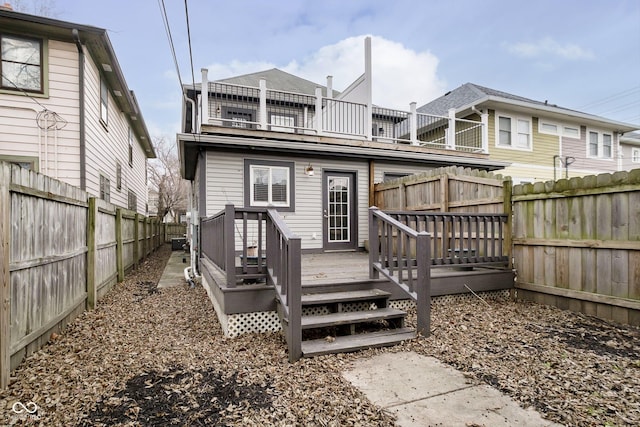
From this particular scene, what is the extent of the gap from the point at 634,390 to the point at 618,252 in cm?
201

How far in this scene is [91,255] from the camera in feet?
15.2

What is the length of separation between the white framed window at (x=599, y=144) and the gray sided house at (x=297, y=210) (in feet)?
23.3

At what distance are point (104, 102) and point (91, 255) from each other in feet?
19.8

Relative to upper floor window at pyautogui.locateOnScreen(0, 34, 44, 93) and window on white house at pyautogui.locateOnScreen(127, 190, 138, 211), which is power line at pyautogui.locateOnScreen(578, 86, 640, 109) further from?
upper floor window at pyautogui.locateOnScreen(0, 34, 44, 93)

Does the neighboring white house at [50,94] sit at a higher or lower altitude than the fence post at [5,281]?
higher

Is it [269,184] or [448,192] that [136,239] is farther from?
[448,192]

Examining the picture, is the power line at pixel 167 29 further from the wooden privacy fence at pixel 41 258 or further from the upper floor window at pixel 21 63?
the upper floor window at pixel 21 63

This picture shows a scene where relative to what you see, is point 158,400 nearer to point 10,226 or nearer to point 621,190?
point 10,226

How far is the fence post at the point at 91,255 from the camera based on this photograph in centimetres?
462

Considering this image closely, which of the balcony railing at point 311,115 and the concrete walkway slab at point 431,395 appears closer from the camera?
the concrete walkway slab at point 431,395

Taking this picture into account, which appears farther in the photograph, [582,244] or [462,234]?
[462,234]

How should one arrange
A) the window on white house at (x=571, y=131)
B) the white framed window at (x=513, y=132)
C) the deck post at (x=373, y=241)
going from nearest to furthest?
the deck post at (x=373, y=241) < the white framed window at (x=513, y=132) < the window on white house at (x=571, y=131)

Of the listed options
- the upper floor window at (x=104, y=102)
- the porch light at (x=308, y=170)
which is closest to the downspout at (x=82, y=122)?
the upper floor window at (x=104, y=102)

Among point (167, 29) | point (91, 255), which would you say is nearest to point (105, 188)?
point (91, 255)
